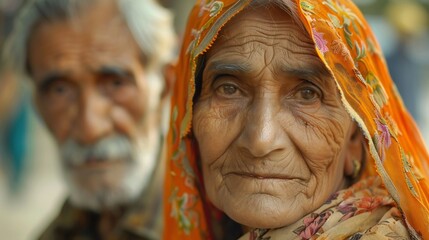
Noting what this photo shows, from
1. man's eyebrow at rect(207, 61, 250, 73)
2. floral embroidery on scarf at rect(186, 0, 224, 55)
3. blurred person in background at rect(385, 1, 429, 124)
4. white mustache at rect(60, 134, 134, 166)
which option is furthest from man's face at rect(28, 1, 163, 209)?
blurred person in background at rect(385, 1, 429, 124)

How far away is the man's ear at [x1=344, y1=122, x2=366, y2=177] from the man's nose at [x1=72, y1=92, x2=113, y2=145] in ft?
5.68

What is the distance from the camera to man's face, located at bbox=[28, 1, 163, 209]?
13.8 ft

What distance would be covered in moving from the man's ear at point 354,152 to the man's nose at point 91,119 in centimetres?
173

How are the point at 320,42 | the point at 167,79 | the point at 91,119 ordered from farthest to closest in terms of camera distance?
the point at 167,79
the point at 91,119
the point at 320,42

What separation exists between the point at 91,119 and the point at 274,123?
5.88 feet

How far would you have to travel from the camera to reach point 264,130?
2.57 meters

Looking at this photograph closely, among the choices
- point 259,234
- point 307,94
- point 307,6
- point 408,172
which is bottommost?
point 259,234

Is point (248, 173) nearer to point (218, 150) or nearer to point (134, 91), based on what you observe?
point (218, 150)

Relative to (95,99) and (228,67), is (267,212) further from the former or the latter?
(95,99)

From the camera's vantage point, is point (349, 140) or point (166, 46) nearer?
point (349, 140)

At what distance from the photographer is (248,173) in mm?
2674

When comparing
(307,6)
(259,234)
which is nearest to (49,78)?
A: (259,234)

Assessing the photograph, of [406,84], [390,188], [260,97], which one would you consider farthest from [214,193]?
[406,84]

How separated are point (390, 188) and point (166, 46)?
2.41 meters
